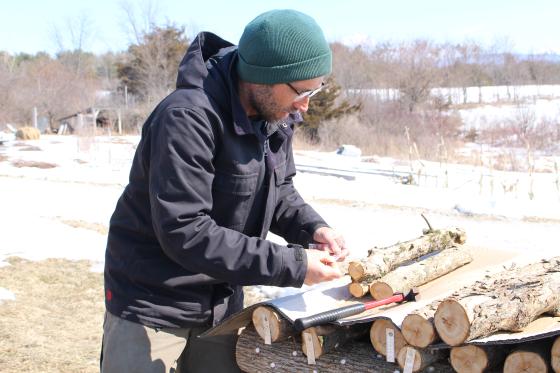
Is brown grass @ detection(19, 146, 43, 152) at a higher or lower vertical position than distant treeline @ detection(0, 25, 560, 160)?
lower

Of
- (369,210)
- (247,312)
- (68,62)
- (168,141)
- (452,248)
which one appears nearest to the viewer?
(168,141)

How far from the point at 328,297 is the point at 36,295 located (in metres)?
4.16

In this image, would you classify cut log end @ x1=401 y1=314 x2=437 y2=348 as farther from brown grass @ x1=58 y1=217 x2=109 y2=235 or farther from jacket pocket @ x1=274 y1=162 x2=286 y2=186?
brown grass @ x1=58 y1=217 x2=109 y2=235

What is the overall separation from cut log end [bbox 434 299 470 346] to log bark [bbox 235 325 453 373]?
0.30m

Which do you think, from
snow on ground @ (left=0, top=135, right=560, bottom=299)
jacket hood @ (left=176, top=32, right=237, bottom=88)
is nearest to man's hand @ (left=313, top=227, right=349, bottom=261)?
jacket hood @ (left=176, top=32, right=237, bottom=88)

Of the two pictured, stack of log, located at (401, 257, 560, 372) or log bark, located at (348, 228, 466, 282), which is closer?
stack of log, located at (401, 257, 560, 372)

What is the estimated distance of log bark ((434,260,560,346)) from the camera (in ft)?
8.02

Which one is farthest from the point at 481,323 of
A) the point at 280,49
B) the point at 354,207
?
the point at 354,207

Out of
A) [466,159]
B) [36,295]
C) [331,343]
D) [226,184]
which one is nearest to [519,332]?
[331,343]

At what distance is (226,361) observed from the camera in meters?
2.88

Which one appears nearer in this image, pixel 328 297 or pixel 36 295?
pixel 328 297

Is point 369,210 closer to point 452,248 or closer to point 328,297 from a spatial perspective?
point 452,248

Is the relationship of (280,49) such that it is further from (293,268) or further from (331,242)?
(331,242)

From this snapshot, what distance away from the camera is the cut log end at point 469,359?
2494mm
